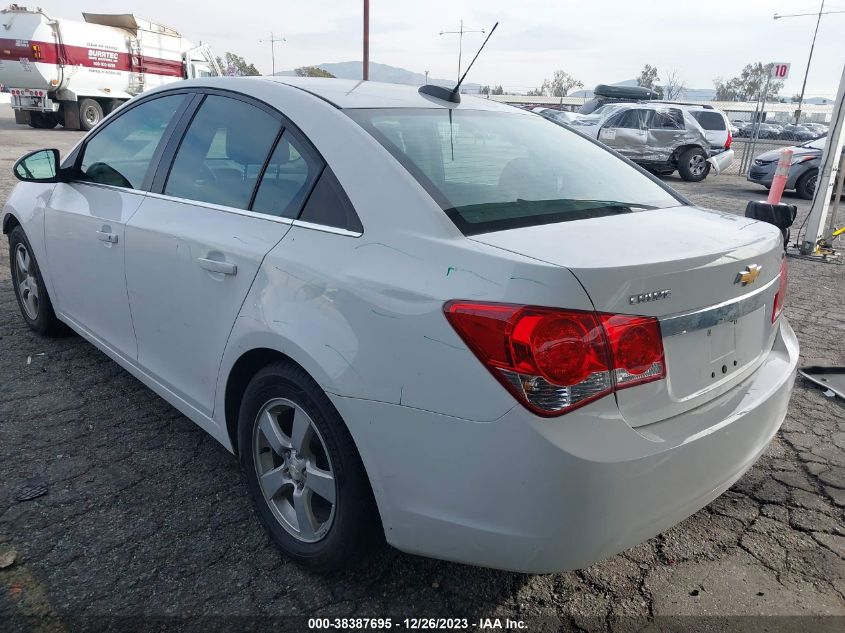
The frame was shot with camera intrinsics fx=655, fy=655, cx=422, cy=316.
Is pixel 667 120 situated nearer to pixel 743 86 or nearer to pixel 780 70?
pixel 780 70

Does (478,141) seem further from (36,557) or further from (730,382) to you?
(36,557)

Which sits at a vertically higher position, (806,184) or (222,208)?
(222,208)

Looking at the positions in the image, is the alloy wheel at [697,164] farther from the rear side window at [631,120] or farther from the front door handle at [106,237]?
the front door handle at [106,237]

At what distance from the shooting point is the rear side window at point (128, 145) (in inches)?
117

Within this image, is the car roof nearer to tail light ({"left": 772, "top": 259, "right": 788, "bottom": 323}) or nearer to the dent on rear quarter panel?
the dent on rear quarter panel

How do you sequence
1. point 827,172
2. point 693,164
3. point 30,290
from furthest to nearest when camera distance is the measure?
1. point 693,164
2. point 827,172
3. point 30,290

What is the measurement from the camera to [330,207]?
206 cm

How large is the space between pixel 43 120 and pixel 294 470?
24.3m

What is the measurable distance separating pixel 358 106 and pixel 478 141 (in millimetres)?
455

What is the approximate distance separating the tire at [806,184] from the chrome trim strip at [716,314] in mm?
12251

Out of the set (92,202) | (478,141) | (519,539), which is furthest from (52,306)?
(519,539)

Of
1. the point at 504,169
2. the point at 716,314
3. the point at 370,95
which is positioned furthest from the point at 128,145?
the point at 716,314

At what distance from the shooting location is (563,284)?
61.1 inches

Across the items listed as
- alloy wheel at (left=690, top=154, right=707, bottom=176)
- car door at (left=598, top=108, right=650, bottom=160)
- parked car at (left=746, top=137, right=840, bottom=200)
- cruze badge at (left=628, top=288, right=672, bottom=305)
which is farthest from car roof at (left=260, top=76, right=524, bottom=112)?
alloy wheel at (left=690, top=154, right=707, bottom=176)
